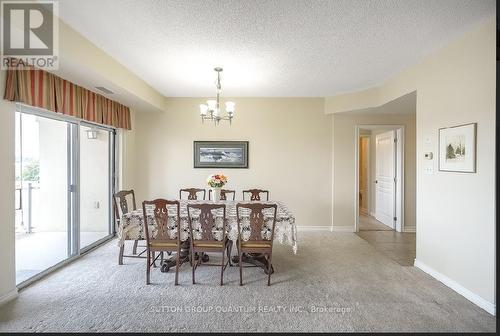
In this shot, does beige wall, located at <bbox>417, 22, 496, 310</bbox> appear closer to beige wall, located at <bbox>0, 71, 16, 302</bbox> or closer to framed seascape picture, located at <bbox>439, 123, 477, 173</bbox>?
framed seascape picture, located at <bbox>439, 123, 477, 173</bbox>

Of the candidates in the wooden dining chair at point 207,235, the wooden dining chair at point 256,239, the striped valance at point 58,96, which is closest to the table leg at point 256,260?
the wooden dining chair at point 256,239

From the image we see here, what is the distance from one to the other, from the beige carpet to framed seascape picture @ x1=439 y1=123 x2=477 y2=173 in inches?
51.1

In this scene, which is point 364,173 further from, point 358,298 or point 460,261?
point 358,298

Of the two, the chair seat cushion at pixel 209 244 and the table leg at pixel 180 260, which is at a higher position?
the chair seat cushion at pixel 209 244

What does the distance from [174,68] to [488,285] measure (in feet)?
13.8

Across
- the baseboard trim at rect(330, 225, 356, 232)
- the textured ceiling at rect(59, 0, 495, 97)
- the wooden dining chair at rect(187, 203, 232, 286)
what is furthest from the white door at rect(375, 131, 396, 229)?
the wooden dining chair at rect(187, 203, 232, 286)

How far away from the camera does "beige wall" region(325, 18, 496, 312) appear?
2295mm

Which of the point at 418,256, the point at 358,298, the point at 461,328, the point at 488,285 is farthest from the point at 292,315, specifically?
the point at 418,256

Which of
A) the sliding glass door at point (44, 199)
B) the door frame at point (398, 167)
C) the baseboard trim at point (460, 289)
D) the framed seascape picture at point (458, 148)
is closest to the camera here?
the baseboard trim at point (460, 289)

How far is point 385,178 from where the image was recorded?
5.57 metres

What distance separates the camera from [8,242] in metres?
2.44

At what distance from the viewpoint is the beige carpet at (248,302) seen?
6.91ft

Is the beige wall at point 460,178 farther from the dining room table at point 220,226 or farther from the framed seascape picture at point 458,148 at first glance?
the dining room table at point 220,226

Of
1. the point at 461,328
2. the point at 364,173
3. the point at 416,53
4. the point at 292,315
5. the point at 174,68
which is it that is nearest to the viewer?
the point at 461,328
